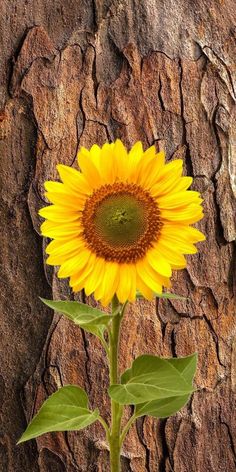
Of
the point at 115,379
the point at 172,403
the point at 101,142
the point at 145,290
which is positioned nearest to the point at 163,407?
the point at 172,403

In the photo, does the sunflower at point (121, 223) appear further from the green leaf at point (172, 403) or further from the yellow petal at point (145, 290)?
the green leaf at point (172, 403)

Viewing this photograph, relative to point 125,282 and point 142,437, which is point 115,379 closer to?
point 125,282

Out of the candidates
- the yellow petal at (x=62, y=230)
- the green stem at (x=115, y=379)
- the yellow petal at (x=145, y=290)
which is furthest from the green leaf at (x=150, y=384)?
the yellow petal at (x=62, y=230)

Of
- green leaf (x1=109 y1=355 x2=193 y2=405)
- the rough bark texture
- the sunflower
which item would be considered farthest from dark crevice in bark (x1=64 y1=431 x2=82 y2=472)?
the sunflower

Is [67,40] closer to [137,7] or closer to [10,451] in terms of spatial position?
[137,7]

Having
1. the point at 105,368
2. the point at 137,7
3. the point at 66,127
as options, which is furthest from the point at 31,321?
the point at 137,7

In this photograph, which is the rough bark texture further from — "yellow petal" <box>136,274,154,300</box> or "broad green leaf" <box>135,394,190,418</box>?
"yellow petal" <box>136,274,154,300</box>
